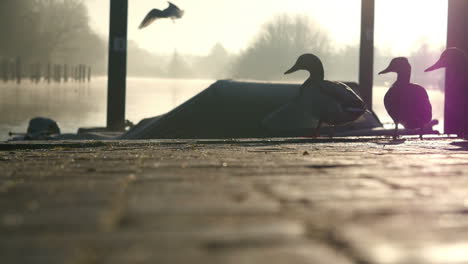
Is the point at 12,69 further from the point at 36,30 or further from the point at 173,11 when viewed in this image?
the point at 173,11

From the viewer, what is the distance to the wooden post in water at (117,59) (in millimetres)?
12688

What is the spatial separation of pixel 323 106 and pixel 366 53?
5.86m

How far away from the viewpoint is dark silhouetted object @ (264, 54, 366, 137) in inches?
350

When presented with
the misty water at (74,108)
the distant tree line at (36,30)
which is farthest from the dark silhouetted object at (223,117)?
the distant tree line at (36,30)

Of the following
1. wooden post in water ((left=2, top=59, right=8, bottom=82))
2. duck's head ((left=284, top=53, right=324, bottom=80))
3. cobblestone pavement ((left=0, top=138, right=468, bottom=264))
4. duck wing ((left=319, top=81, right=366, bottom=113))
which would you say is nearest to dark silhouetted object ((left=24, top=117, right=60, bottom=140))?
duck's head ((left=284, top=53, right=324, bottom=80))

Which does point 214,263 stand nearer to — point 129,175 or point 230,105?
point 129,175

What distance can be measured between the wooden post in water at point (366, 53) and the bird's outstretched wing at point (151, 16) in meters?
4.68

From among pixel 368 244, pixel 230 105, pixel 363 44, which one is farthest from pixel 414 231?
pixel 363 44

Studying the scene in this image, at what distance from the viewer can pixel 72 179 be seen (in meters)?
3.15

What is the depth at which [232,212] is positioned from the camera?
224 centimetres

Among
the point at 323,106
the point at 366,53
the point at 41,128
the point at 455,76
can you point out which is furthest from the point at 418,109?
the point at 41,128

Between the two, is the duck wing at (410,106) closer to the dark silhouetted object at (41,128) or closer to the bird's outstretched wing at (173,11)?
the bird's outstretched wing at (173,11)

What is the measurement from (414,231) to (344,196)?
0.69 m

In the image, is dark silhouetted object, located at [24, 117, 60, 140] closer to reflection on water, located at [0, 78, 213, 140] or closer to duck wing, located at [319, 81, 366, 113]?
reflection on water, located at [0, 78, 213, 140]
